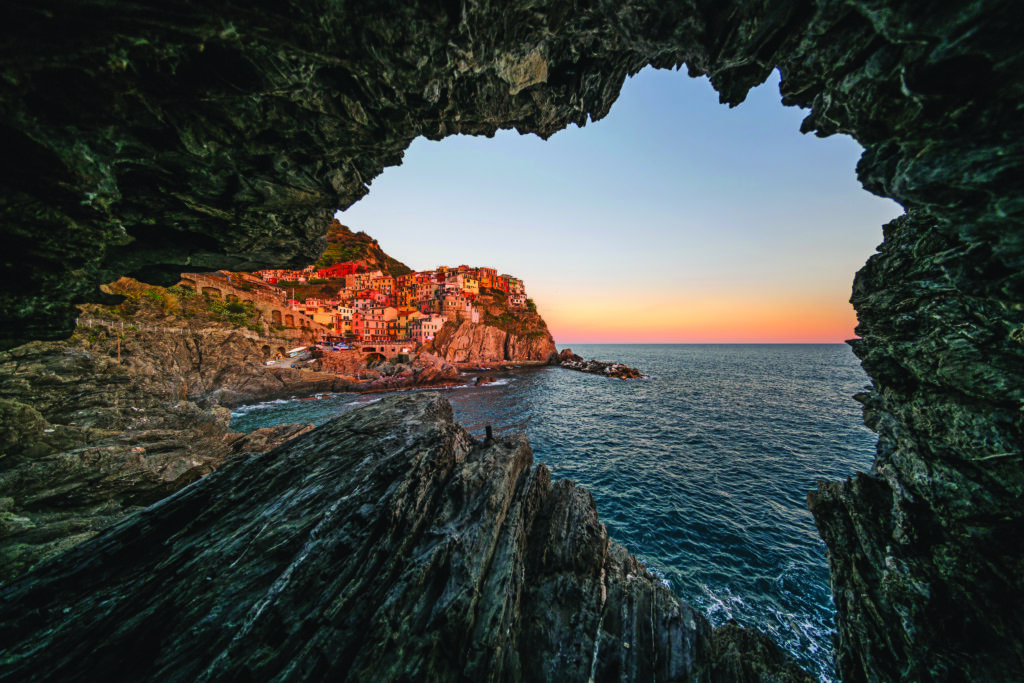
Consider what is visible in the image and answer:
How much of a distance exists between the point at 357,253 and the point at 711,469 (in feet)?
554

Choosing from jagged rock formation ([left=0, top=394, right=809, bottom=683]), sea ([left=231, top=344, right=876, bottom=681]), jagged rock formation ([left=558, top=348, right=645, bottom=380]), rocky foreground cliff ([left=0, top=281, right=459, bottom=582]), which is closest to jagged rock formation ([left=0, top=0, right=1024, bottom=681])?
sea ([left=231, top=344, right=876, bottom=681])

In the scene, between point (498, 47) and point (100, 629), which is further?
point (498, 47)

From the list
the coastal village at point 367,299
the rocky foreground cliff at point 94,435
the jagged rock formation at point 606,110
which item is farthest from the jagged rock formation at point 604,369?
the rocky foreground cliff at point 94,435

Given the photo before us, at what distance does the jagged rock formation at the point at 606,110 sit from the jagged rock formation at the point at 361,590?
19.0ft

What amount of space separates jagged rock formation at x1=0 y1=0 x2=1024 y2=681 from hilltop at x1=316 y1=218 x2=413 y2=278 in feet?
486

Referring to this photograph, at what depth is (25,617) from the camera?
7.06 m

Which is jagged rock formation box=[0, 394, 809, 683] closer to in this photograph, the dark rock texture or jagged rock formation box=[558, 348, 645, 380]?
the dark rock texture

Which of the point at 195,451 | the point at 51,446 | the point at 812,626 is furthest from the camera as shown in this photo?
the point at 195,451

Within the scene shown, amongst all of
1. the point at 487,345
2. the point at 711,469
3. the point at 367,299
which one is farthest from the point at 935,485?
the point at 367,299

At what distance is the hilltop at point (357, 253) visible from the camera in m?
143

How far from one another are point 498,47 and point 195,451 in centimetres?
2937

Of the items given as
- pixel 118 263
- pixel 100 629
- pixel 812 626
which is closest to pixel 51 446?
pixel 118 263

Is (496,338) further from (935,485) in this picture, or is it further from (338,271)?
(935,485)

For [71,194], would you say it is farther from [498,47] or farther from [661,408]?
[661,408]
